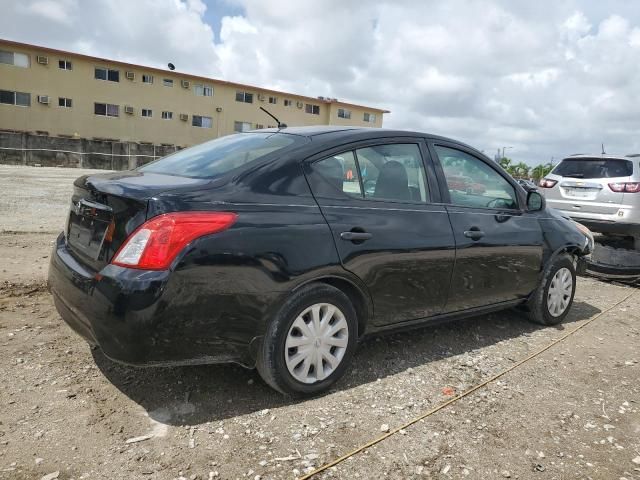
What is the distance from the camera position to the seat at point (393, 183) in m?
3.39

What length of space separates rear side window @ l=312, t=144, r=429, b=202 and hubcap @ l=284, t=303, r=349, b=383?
0.73 metres

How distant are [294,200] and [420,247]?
3.33ft

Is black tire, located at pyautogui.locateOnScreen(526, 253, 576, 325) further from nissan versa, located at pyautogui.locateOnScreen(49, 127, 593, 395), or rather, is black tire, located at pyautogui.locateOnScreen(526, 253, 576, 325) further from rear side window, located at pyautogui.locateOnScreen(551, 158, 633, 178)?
rear side window, located at pyautogui.locateOnScreen(551, 158, 633, 178)

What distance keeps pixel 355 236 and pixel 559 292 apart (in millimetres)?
2710

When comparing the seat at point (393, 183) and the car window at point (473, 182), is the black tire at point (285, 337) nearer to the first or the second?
the seat at point (393, 183)

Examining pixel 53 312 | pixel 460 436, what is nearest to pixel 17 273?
pixel 53 312

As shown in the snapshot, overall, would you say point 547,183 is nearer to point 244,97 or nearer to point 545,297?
point 545,297

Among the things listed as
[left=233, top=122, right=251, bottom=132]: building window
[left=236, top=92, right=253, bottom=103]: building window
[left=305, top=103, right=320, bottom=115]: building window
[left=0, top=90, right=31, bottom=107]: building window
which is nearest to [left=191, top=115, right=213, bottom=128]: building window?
[left=233, top=122, right=251, bottom=132]: building window

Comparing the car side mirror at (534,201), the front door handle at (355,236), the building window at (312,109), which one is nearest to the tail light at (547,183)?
the car side mirror at (534,201)

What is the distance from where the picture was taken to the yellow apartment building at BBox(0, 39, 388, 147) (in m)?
32.2

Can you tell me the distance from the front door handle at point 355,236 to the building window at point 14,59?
36.4 metres

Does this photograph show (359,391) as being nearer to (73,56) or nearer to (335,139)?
(335,139)

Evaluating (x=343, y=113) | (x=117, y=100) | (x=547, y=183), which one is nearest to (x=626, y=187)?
(x=547, y=183)

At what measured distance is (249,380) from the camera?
3256mm
